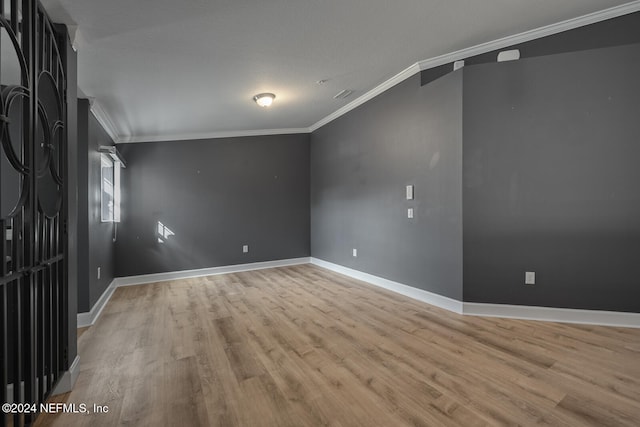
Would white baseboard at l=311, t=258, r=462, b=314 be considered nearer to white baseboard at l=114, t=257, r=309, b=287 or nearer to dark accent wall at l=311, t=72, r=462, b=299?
dark accent wall at l=311, t=72, r=462, b=299

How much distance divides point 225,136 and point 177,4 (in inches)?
139

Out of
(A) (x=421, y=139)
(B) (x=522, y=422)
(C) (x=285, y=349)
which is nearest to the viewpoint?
(B) (x=522, y=422)

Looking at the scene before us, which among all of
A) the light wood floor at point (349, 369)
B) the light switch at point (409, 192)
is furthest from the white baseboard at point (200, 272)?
the light switch at point (409, 192)

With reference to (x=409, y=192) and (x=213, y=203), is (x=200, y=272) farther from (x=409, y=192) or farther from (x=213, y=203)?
(x=409, y=192)

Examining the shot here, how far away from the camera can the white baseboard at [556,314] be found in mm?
2754

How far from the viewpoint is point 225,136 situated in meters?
5.55

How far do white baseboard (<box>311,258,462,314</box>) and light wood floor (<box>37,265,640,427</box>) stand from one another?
13 centimetres

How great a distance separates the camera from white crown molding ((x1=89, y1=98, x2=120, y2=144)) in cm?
352

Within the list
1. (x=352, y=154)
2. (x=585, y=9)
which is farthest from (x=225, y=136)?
(x=585, y=9)

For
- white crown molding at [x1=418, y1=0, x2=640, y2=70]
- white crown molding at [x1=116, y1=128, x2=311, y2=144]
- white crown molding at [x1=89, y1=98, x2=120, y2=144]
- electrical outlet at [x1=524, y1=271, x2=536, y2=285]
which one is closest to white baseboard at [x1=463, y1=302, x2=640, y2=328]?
electrical outlet at [x1=524, y1=271, x2=536, y2=285]

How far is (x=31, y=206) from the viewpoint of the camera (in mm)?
1509

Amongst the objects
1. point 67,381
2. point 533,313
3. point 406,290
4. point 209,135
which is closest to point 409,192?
point 406,290

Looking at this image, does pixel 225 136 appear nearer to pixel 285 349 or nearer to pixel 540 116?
pixel 285 349

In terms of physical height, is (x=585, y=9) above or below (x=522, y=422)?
above
